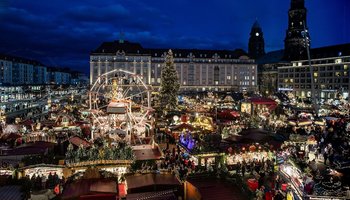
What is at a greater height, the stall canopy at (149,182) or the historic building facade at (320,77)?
the historic building facade at (320,77)

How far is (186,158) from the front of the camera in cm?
1936

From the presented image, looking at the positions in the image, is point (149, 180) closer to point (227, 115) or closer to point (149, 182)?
point (149, 182)

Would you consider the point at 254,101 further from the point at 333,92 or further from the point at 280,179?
the point at 333,92

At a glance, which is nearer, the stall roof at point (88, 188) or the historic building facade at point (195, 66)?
the stall roof at point (88, 188)

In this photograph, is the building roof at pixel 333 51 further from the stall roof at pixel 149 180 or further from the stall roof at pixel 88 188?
the stall roof at pixel 88 188

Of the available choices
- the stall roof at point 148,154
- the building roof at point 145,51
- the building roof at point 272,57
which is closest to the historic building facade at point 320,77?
the building roof at point 272,57

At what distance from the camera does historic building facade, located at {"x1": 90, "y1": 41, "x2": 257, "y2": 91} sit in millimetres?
93000

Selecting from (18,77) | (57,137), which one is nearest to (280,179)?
(57,137)

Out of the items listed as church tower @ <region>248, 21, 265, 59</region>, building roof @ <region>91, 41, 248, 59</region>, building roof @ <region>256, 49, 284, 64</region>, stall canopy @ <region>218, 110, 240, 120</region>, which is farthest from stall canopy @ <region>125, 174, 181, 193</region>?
church tower @ <region>248, 21, 265, 59</region>

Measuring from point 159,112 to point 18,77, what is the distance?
10278 cm

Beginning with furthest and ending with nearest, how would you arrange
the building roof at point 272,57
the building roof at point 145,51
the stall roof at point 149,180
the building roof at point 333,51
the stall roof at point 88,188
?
1. the building roof at point 272,57
2. the building roof at point 145,51
3. the building roof at point 333,51
4. the stall roof at point 149,180
5. the stall roof at point 88,188

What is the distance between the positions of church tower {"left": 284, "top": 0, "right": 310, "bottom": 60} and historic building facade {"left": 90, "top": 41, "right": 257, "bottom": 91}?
1543 centimetres

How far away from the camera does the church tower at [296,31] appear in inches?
3381

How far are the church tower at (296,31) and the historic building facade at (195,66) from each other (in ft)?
50.6
